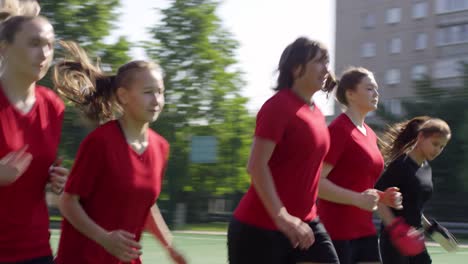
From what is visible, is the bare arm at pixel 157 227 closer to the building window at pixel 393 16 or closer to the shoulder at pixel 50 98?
the shoulder at pixel 50 98

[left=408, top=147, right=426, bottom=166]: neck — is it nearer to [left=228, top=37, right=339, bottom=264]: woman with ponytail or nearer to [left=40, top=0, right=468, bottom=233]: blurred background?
[left=228, top=37, right=339, bottom=264]: woman with ponytail

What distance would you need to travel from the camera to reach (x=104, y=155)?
437 centimetres

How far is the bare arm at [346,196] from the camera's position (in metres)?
5.64

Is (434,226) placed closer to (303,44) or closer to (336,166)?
(336,166)

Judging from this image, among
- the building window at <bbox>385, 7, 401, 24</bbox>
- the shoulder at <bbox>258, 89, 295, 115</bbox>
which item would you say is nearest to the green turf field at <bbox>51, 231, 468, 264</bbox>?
the shoulder at <bbox>258, 89, 295, 115</bbox>

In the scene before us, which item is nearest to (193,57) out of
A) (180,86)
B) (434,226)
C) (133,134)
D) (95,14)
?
(180,86)

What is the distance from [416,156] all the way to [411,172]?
21 centimetres

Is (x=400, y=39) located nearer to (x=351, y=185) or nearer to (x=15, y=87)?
(x=351, y=185)

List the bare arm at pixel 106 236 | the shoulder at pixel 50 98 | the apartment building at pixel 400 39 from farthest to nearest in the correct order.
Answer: the apartment building at pixel 400 39 → the shoulder at pixel 50 98 → the bare arm at pixel 106 236

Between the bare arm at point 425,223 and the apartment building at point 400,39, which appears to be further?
the apartment building at point 400,39

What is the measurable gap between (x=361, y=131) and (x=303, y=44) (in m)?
1.27

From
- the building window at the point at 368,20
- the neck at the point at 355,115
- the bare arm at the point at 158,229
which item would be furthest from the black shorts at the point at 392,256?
the building window at the point at 368,20

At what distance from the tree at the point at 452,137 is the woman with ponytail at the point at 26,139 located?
30.8 meters

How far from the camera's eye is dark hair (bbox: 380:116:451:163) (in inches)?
280
